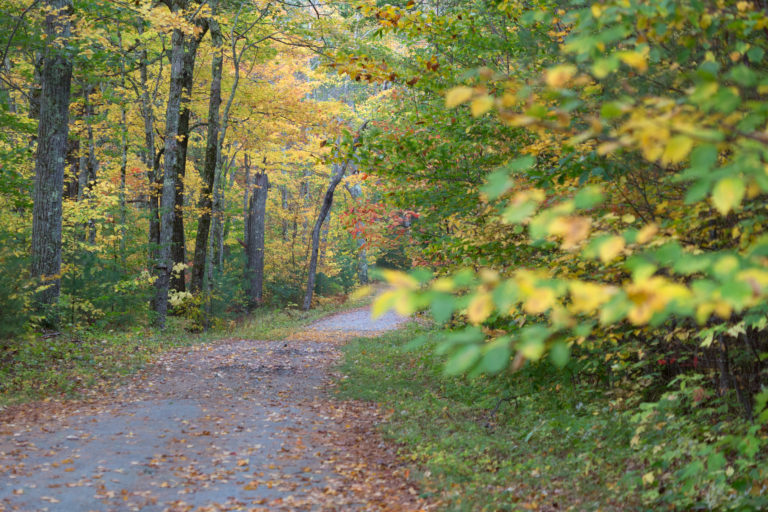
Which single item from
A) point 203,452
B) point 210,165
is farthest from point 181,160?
point 203,452

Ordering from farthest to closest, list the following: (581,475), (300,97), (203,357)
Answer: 1. (300,97)
2. (203,357)
3. (581,475)

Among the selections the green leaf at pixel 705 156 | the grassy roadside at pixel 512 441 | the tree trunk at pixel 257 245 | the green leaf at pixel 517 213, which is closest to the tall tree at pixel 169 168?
the grassy roadside at pixel 512 441

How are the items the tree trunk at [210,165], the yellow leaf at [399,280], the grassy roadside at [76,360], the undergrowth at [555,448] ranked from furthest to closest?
1. the tree trunk at [210,165]
2. the grassy roadside at [76,360]
3. the undergrowth at [555,448]
4. the yellow leaf at [399,280]

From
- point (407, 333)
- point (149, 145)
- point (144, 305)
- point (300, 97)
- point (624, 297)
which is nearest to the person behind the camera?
point (624, 297)

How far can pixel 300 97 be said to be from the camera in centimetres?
1972

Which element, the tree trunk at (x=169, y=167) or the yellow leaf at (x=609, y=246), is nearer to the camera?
the yellow leaf at (x=609, y=246)

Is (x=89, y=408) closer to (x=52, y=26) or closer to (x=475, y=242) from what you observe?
(x=475, y=242)

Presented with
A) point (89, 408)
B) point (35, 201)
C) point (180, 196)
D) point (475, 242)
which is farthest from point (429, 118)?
point (180, 196)

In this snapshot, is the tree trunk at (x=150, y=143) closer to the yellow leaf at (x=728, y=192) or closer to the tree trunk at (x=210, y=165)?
the tree trunk at (x=210, y=165)

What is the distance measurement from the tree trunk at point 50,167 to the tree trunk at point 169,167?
337cm

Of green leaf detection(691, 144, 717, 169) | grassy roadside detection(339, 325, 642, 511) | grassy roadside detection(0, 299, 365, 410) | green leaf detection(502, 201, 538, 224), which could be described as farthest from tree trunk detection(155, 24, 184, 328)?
green leaf detection(691, 144, 717, 169)

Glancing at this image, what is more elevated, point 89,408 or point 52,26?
point 52,26

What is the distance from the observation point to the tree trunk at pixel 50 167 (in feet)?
36.2

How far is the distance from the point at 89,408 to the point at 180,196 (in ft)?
33.9
